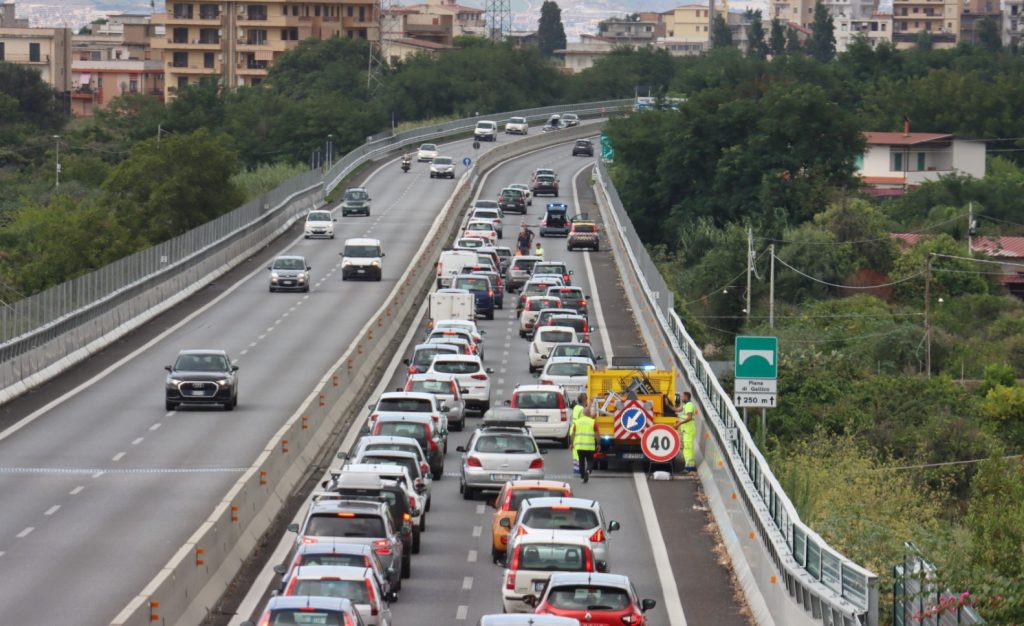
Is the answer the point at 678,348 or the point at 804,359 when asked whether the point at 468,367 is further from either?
the point at 804,359

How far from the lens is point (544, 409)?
39.8 m

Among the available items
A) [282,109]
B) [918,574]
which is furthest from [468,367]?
[282,109]

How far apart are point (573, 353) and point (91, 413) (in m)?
11.4

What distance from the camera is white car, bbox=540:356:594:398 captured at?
143ft

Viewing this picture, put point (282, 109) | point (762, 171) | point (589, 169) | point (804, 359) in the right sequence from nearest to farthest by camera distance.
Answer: point (804, 359)
point (762, 171)
point (589, 169)
point (282, 109)

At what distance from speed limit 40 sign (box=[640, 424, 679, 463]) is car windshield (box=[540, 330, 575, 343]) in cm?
1630

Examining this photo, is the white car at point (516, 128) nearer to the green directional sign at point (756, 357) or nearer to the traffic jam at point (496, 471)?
the traffic jam at point (496, 471)

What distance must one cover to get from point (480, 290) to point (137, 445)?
25134 millimetres

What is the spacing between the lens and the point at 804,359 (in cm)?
6988

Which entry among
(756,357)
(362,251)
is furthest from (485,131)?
(756,357)

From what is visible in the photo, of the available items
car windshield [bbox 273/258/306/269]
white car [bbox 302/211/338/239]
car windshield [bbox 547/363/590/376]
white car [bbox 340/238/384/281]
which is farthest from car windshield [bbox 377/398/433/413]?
white car [bbox 302/211/338/239]

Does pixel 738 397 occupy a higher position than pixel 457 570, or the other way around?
pixel 738 397

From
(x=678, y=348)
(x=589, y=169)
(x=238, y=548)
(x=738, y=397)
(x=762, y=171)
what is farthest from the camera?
(x=589, y=169)

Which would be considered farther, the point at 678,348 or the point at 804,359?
the point at 804,359
